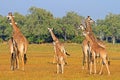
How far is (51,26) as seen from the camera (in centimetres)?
11506

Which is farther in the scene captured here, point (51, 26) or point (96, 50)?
point (51, 26)

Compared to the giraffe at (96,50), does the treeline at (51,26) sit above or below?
above

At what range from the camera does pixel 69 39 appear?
107m

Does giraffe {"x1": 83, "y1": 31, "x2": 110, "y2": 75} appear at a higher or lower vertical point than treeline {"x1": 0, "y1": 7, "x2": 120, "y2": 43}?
lower

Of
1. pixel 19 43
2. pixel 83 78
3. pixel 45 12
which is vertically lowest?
pixel 83 78

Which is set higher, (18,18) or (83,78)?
(18,18)

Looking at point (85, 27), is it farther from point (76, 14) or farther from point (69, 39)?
point (76, 14)

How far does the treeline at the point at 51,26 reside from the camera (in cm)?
10819

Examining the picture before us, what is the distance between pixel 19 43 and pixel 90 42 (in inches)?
141

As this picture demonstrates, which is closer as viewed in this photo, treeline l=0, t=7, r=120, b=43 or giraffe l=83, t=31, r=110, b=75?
giraffe l=83, t=31, r=110, b=75

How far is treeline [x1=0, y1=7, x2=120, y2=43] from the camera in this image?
108 m

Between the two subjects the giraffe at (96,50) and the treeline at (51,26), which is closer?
the giraffe at (96,50)

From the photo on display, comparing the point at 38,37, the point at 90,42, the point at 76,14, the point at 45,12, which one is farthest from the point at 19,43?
the point at 76,14

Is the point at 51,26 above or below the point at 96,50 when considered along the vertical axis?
above
